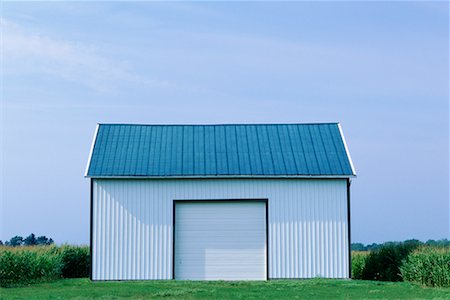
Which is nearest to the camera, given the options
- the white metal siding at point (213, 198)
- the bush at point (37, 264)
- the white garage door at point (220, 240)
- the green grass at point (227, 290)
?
the green grass at point (227, 290)

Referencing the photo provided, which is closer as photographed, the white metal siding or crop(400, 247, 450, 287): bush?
crop(400, 247, 450, 287): bush

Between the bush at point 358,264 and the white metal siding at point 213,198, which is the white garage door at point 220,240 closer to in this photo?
the white metal siding at point 213,198

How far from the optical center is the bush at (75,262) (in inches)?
1412

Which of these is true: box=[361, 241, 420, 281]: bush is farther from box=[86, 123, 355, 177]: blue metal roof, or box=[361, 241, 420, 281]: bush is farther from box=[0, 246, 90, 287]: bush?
box=[0, 246, 90, 287]: bush

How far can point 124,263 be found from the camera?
1176 inches

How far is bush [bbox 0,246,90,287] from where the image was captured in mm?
29422

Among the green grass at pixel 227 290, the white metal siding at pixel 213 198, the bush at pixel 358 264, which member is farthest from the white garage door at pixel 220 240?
the bush at pixel 358 264

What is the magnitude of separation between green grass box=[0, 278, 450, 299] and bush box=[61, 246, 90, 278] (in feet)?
21.5

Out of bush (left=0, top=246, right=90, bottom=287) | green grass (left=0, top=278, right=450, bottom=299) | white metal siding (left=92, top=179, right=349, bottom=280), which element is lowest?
green grass (left=0, top=278, right=450, bottom=299)

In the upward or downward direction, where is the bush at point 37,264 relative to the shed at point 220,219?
downward

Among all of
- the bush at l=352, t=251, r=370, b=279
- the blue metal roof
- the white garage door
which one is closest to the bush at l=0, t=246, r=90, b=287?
the blue metal roof

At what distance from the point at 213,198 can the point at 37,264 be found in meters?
7.27

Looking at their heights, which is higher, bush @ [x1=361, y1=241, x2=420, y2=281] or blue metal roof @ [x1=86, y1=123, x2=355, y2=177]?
blue metal roof @ [x1=86, y1=123, x2=355, y2=177]

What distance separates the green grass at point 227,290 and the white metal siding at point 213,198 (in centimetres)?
112
